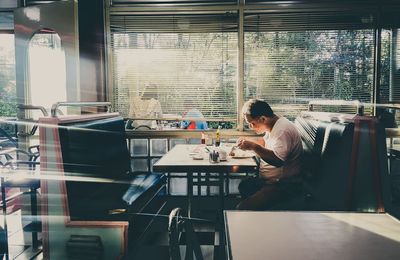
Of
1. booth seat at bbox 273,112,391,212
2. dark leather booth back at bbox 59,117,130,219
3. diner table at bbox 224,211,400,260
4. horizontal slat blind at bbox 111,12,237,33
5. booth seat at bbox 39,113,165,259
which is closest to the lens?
diner table at bbox 224,211,400,260

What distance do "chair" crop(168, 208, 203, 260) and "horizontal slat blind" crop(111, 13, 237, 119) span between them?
3327 millimetres

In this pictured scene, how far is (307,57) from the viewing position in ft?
14.8

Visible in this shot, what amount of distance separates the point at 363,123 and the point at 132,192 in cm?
203

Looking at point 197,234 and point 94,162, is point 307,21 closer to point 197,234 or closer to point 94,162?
point 197,234

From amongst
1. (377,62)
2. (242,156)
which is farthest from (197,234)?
(377,62)

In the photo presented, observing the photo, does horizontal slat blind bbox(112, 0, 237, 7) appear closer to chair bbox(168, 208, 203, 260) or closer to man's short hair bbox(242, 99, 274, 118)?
man's short hair bbox(242, 99, 274, 118)

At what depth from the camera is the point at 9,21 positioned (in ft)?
23.9

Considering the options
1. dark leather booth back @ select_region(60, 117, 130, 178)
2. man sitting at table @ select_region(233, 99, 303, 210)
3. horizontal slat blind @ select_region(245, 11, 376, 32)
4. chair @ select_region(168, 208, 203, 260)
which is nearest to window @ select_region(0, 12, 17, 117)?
dark leather booth back @ select_region(60, 117, 130, 178)

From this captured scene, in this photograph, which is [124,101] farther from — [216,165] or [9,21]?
[9,21]

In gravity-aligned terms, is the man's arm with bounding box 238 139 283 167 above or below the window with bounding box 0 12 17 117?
below

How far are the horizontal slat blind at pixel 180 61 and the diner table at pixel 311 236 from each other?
317 cm

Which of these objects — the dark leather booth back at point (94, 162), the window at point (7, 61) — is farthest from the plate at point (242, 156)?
the window at point (7, 61)

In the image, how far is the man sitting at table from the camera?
9.92 feet

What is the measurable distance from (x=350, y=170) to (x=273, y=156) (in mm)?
672
